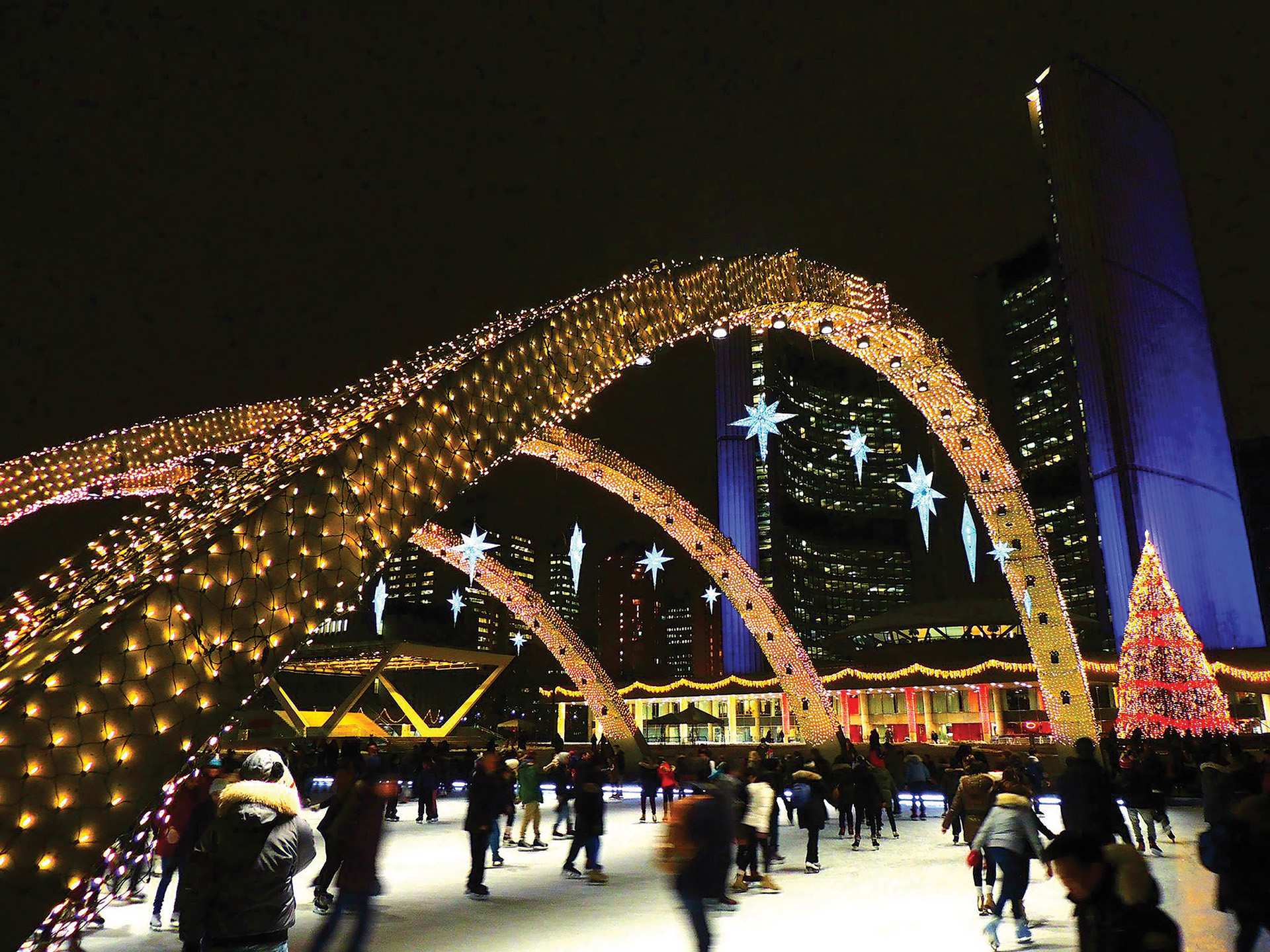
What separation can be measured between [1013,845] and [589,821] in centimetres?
497

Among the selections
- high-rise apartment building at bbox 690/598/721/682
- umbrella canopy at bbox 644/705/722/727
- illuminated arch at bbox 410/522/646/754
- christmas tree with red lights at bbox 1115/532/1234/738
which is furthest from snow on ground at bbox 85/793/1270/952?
high-rise apartment building at bbox 690/598/721/682

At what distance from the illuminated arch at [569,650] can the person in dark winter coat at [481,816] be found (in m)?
17.7

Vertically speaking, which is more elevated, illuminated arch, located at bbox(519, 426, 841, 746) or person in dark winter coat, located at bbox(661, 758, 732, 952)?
illuminated arch, located at bbox(519, 426, 841, 746)

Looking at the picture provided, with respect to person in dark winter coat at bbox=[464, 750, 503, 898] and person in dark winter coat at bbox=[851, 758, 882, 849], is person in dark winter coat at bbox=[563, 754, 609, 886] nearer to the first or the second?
person in dark winter coat at bbox=[464, 750, 503, 898]

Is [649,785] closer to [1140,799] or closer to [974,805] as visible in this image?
[1140,799]

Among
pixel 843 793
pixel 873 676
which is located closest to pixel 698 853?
pixel 843 793

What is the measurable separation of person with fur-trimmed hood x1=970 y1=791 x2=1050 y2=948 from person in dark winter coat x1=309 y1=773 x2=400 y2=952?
4784 millimetres

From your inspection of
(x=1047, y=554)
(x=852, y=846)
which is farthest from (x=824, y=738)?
(x=852, y=846)

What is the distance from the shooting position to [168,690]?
4.68 meters

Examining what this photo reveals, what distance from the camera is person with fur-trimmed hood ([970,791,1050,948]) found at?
7.32 m

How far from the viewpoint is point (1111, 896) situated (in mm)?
3191

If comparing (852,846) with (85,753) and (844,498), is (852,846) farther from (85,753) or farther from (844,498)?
(844,498)

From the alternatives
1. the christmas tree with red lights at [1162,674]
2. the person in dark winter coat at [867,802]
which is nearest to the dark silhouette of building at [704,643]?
the christmas tree with red lights at [1162,674]

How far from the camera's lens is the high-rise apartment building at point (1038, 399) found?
124m
